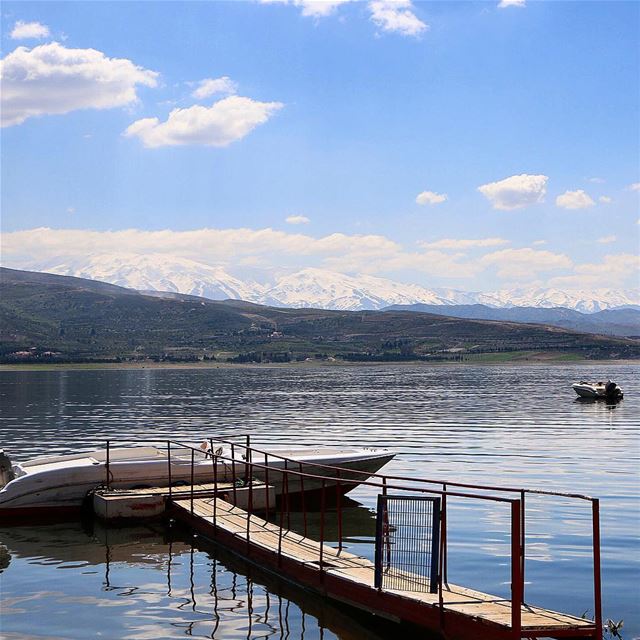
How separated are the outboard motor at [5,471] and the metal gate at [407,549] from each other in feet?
60.6

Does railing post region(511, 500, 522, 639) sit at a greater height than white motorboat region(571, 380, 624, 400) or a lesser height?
greater

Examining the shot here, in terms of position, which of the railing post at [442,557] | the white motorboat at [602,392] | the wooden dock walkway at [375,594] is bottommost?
the white motorboat at [602,392]

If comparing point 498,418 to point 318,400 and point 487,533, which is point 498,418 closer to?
point 318,400

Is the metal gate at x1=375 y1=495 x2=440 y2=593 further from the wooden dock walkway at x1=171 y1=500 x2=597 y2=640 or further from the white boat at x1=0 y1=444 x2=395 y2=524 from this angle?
the white boat at x1=0 y1=444 x2=395 y2=524

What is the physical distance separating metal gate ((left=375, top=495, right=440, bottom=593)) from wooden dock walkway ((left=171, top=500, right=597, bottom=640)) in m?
0.27

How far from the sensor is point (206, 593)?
22188 mm

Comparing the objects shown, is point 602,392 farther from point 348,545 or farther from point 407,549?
point 407,549

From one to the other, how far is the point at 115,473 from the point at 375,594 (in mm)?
16610

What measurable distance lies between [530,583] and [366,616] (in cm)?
502

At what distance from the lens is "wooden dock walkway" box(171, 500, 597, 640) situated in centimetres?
1669

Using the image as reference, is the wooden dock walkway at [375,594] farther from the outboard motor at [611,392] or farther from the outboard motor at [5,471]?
the outboard motor at [611,392]

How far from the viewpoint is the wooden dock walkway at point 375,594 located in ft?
54.7

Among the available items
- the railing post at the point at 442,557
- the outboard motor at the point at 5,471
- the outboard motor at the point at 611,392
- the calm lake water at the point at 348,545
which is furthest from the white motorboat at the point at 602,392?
the railing post at the point at 442,557

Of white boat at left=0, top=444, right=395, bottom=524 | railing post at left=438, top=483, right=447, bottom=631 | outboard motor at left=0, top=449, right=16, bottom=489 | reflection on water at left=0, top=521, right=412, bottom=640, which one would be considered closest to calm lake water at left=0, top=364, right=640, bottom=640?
reflection on water at left=0, top=521, right=412, bottom=640
